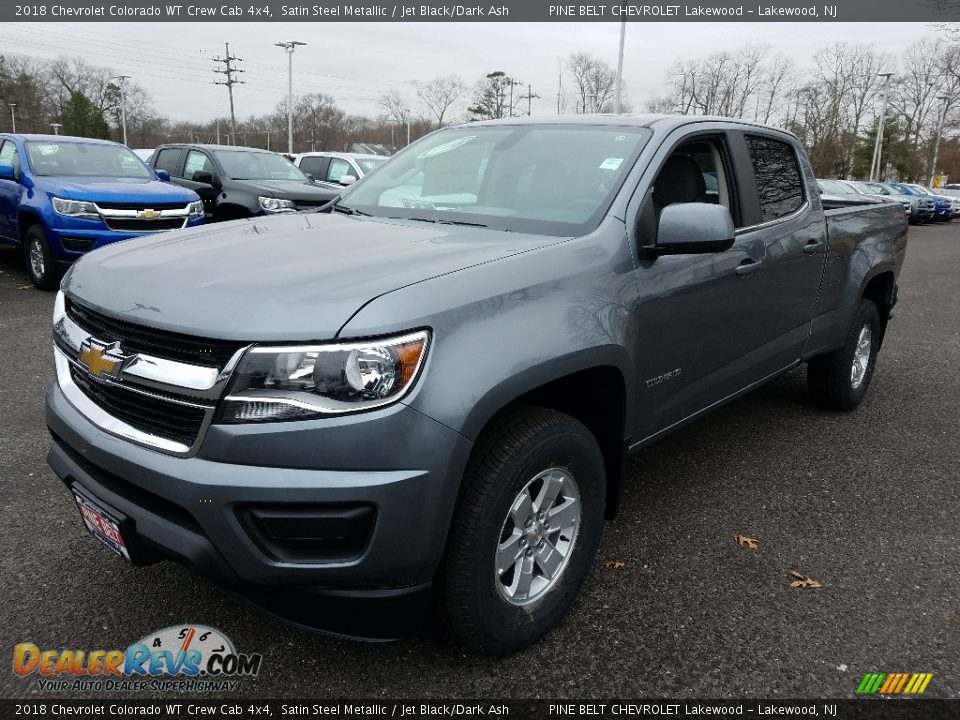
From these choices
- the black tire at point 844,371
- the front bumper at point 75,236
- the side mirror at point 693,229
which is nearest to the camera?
the side mirror at point 693,229

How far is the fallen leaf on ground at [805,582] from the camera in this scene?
2943 mm

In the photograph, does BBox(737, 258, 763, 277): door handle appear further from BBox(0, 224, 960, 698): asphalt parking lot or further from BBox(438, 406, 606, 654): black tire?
BBox(438, 406, 606, 654): black tire

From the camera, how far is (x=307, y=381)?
188 cm

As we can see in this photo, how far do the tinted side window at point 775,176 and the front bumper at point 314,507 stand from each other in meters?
2.53

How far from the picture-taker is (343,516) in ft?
6.13

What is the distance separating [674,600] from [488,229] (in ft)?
→ 5.21

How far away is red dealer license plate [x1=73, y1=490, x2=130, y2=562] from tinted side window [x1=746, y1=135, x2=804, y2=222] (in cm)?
311

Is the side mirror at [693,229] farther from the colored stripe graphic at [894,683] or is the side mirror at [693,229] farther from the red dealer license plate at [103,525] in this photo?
the red dealer license plate at [103,525]

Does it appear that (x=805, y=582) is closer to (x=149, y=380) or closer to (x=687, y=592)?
(x=687, y=592)

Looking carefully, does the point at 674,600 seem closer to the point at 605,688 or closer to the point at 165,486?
the point at 605,688

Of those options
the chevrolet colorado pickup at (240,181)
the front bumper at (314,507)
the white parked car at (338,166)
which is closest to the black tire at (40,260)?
the chevrolet colorado pickup at (240,181)

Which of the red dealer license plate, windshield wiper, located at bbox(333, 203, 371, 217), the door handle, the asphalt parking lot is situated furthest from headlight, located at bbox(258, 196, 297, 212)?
the red dealer license plate

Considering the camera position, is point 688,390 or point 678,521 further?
point 678,521

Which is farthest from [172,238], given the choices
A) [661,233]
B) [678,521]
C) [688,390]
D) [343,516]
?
[678,521]
